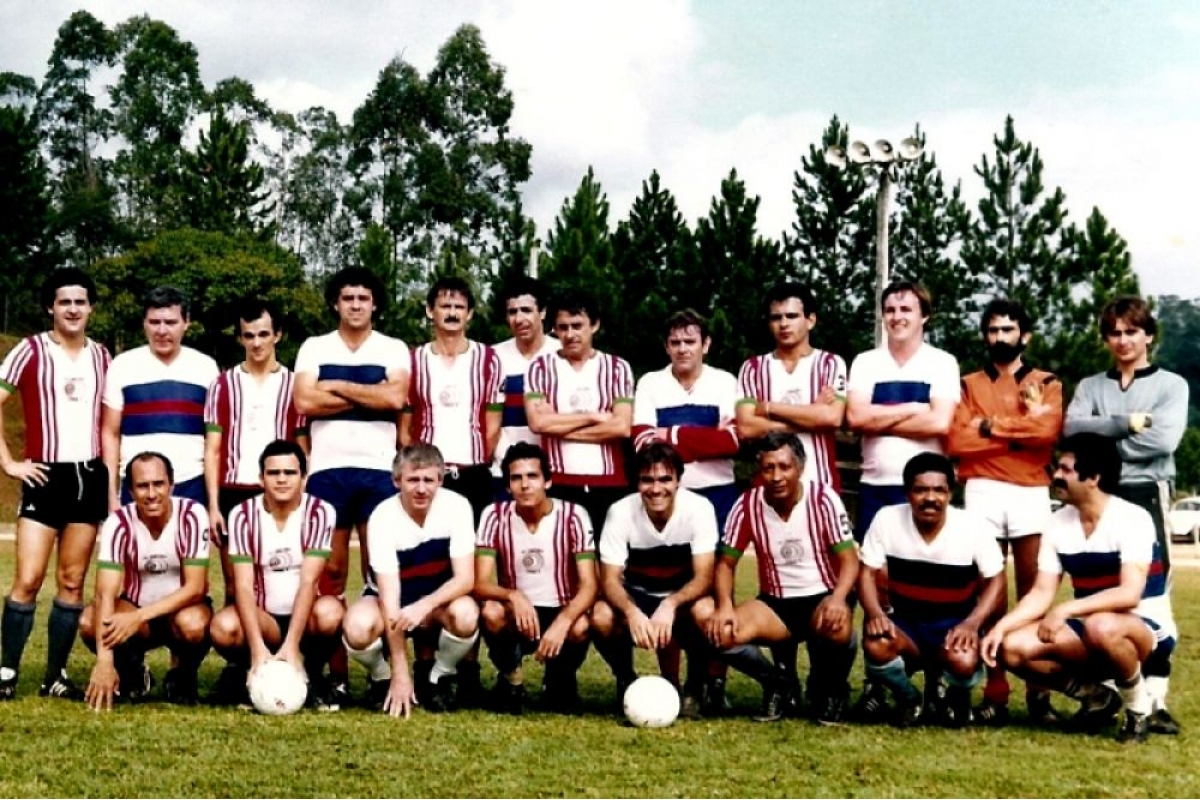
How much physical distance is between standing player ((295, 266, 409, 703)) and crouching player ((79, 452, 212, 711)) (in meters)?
0.62

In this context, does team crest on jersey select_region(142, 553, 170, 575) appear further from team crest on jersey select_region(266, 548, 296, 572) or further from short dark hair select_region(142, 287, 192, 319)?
short dark hair select_region(142, 287, 192, 319)

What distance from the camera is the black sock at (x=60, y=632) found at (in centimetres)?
578

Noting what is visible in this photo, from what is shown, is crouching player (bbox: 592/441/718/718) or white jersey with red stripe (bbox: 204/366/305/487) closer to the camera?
crouching player (bbox: 592/441/718/718)

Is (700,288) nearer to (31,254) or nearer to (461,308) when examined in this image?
(461,308)

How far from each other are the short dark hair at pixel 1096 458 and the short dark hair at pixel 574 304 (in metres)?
2.24

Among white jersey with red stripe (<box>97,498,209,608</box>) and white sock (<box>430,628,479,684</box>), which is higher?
white jersey with red stripe (<box>97,498,209,608</box>)

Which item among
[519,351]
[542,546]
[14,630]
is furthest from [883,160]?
[14,630]

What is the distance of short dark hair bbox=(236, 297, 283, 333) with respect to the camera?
19.5 feet

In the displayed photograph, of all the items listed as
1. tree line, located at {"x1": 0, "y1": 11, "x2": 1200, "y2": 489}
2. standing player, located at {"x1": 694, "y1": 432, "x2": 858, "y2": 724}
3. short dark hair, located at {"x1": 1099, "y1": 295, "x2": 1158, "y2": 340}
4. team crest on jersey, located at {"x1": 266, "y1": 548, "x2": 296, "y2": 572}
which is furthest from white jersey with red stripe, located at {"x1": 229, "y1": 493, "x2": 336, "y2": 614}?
tree line, located at {"x1": 0, "y1": 11, "x2": 1200, "y2": 489}

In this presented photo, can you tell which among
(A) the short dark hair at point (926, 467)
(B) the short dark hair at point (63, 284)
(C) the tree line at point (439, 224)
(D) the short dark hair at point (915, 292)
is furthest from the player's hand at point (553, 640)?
(C) the tree line at point (439, 224)

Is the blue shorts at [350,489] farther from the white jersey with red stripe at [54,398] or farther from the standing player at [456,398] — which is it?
the white jersey with red stripe at [54,398]

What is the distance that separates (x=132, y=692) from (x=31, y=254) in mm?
48470

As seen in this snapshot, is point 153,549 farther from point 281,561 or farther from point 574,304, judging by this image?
point 574,304

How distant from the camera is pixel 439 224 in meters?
42.8
